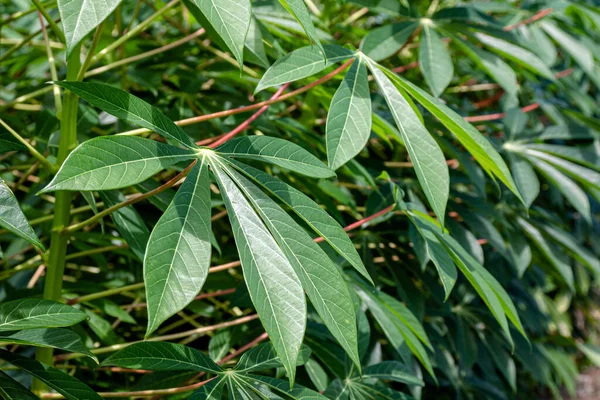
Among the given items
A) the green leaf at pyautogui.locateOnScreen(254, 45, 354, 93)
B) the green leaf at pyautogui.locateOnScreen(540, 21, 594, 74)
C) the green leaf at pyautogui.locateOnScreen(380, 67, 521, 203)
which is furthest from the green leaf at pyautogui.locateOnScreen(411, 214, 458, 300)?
the green leaf at pyautogui.locateOnScreen(540, 21, 594, 74)

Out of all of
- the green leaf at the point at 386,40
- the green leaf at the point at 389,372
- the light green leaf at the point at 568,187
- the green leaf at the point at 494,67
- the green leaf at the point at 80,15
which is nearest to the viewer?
the green leaf at the point at 80,15

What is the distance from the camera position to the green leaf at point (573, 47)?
1263 millimetres

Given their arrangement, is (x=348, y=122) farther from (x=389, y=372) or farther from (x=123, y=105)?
(x=389, y=372)

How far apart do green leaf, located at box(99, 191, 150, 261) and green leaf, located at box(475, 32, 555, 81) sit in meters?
0.67

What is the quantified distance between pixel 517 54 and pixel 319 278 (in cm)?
68

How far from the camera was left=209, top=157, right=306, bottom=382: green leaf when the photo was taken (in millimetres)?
476

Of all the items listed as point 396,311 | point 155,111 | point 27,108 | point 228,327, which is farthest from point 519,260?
point 27,108

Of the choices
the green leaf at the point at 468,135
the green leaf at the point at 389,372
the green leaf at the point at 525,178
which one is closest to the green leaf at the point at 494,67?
the green leaf at the point at 525,178

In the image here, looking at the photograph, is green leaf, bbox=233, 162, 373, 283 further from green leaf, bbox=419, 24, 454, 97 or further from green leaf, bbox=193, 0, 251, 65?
green leaf, bbox=419, 24, 454, 97

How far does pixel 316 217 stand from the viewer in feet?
1.88

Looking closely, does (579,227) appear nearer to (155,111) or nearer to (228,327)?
(228,327)

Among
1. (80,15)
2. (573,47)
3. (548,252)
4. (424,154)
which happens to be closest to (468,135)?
(424,154)

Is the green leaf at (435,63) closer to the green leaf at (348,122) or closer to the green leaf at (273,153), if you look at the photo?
the green leaf at (348,122)

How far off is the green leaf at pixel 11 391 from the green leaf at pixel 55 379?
0.06 ft
